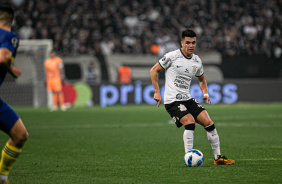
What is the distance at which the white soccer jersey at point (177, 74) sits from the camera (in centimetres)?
791

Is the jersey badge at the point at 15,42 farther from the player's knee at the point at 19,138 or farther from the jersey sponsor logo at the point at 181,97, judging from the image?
the jersey sponsor logo at the point at 181,97

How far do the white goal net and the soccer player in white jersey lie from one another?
15.6m

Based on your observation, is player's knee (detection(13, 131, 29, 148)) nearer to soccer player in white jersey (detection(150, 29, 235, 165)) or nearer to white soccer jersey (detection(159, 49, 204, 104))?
soccer player in white jersey (detection(150, 29, 235, 165))

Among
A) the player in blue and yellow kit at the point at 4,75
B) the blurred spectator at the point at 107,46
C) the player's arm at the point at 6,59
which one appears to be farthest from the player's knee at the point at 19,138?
the blurred spectator at the point at 107,46

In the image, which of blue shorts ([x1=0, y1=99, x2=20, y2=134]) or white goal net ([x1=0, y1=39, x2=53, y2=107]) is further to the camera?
white goal net ([x1=0, y1=39, x2=53, y2=107])

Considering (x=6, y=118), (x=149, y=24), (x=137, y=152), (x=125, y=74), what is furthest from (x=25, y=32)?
(x=6, y=118)

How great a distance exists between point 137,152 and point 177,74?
1.93m

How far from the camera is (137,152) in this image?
30.2ft

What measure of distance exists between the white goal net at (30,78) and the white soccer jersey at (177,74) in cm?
1559

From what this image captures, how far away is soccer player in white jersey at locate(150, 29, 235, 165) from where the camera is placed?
7691 millimetres

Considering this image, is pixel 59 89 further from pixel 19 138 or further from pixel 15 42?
pixel 15 42

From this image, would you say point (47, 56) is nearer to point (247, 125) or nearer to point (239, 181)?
point (247, 125)

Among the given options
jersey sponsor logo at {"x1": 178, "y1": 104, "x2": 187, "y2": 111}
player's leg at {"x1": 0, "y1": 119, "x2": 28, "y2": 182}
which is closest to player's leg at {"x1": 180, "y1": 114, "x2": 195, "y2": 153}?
jersey sponsor logo at {"x1": 178, "y1": 104, "x2": 187, "y2": 111}

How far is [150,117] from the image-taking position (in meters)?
17.6
